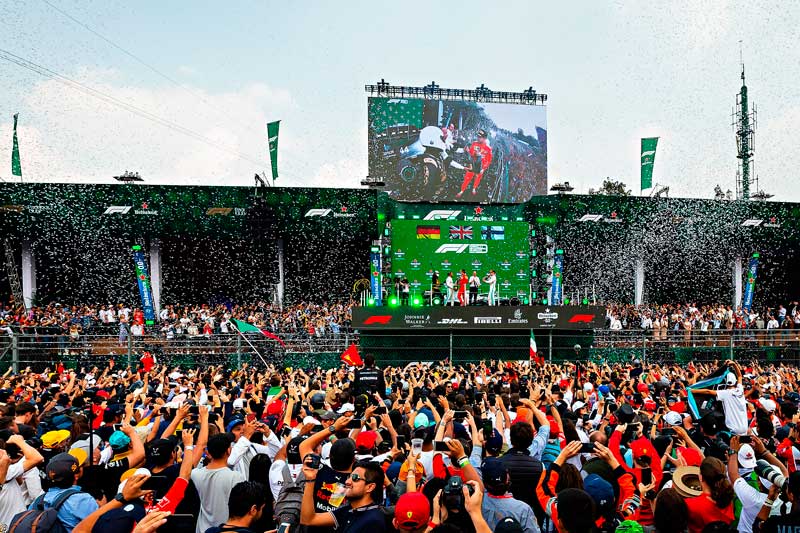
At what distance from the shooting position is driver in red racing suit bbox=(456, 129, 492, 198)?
37.6 meters

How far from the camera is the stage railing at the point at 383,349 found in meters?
21.0

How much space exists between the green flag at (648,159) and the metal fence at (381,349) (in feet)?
48.8

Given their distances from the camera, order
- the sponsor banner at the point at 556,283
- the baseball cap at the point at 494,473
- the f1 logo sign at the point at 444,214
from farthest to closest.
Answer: the f1 logo sign at the point at 444,214
the sponsor banner at the point at 556,283
the baseball cap at the point at 494,473

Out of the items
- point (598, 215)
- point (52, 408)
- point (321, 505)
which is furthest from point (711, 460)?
point (598, 215)

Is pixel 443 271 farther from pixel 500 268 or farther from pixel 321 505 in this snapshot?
→ pixel 321 505

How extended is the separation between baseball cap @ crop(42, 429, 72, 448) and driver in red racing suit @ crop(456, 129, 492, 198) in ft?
106

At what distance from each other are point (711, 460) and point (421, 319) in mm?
16619

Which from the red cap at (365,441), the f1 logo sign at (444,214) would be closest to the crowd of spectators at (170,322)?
the f1 logo sign at (444,214)

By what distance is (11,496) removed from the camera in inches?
211

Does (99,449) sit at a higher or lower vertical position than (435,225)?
lower

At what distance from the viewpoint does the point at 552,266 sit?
103ft

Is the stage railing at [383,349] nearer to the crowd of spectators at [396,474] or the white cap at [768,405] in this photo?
the white cap at [768,405]

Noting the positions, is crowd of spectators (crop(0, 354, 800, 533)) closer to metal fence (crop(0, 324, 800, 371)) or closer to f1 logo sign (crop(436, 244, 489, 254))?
metal fence (crop(0, 324, 800, 371))

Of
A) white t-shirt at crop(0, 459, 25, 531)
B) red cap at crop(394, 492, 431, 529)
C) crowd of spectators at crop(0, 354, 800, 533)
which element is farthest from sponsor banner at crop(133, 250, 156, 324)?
red cap at crop(394, 492, 431, 529)
